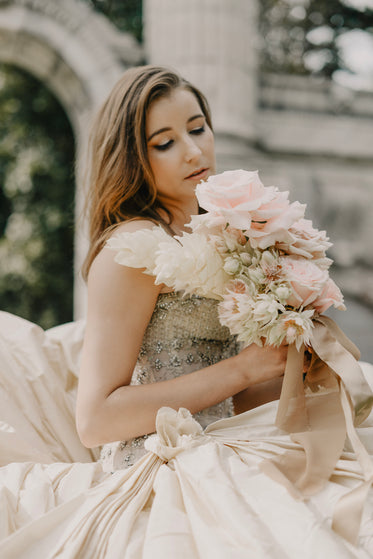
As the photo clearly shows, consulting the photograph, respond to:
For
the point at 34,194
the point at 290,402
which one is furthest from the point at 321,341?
the point at 34,194

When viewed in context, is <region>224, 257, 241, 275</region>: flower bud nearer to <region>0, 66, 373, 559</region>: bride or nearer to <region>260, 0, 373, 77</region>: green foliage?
<region>0, 66, 373, 559</region>: bride

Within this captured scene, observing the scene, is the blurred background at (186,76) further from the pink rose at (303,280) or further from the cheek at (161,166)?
the pink rose at (303,280)

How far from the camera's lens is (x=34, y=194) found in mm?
10148

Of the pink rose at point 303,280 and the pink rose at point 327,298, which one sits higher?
the pink rose at point 303,280

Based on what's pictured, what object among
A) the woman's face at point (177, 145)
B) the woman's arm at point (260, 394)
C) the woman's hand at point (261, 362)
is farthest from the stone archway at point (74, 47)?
the woman's hand at point (261, 362)

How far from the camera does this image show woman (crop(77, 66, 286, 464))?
167cm

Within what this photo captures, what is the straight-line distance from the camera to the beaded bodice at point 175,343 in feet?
6.23

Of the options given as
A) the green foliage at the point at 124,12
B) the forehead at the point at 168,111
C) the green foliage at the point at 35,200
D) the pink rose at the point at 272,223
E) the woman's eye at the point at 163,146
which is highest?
the green foliage at the point at 124,12

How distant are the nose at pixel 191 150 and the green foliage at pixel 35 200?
26.4ft

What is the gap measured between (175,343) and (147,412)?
31cm

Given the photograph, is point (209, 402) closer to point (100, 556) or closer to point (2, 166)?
point (100, 556)

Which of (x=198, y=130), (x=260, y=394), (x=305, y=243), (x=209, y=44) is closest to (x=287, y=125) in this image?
→ (x=209, y=44)

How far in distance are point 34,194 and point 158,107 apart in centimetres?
851

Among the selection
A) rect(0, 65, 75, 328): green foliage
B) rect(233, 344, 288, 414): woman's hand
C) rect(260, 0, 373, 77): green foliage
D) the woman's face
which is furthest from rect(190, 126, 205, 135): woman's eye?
rect(260, 0, 373, 77): green foliage
